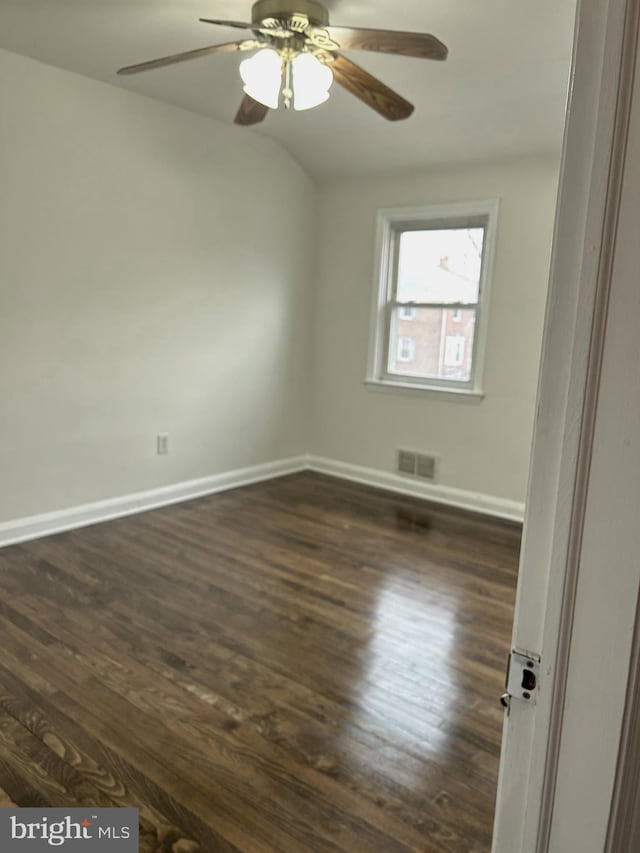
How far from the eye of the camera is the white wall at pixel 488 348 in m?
4.04

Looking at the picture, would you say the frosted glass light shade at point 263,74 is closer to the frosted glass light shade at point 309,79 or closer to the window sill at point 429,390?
the frosted glass light shade at point 309,79

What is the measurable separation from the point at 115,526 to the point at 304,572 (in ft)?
4.16

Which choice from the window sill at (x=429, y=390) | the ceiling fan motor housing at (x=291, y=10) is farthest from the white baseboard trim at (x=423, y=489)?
the ceiling fan motor housing at (x=291, y=10)

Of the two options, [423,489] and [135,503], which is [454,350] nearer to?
[423,489]

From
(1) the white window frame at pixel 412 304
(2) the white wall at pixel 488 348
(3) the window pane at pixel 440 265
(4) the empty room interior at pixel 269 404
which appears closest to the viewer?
(4) the empty room interior at pixel 269 404

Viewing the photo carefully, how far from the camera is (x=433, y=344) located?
4625 millimetres

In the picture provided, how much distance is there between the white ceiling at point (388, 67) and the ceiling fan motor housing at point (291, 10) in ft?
0.67

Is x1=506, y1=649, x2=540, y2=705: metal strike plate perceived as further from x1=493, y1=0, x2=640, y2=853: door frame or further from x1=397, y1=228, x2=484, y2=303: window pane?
x1=397, y1=228, x2=484, y2=303: window pane

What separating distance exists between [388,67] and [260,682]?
9.49ft

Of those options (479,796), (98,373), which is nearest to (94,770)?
(479,796)

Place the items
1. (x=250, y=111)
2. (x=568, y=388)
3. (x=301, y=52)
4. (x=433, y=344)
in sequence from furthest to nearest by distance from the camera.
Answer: (x=433, y=344)
(x=250, y=111)
(x=301, y=52)
(x=568, y=388)

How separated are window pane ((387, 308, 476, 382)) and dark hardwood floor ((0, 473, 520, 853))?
1.33m

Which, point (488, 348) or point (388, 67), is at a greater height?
point (388, 67)

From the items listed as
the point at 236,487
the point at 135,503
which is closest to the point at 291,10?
the point at 135,503
